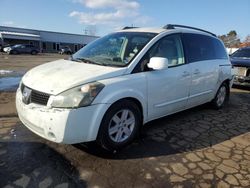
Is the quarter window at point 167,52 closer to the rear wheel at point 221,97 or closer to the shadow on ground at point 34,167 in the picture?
the shadow on ground at point 34,167

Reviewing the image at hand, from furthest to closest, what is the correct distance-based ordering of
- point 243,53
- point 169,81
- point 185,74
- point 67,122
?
1. point 243,53
2. point 185,74
3. point 169,81
4. point 67,122

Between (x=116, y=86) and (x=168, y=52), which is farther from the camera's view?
(x=168, y=52)

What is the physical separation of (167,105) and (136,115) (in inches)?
30.7

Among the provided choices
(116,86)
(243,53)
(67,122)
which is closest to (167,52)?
(116,86)

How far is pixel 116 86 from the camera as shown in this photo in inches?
130

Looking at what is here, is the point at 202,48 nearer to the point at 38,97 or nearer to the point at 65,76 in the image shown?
the point at 65,76

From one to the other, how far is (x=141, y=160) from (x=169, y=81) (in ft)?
4.66

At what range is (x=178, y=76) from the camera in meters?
4.28

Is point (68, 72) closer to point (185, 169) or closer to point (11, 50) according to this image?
point (185, 169)

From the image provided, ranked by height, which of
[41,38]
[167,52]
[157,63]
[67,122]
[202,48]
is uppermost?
[41,38]

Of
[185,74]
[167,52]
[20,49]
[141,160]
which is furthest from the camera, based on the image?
[20,49]

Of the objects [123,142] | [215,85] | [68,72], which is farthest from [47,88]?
[215,85]

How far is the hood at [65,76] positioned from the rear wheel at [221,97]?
10.9ft

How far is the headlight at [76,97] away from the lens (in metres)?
2.96
